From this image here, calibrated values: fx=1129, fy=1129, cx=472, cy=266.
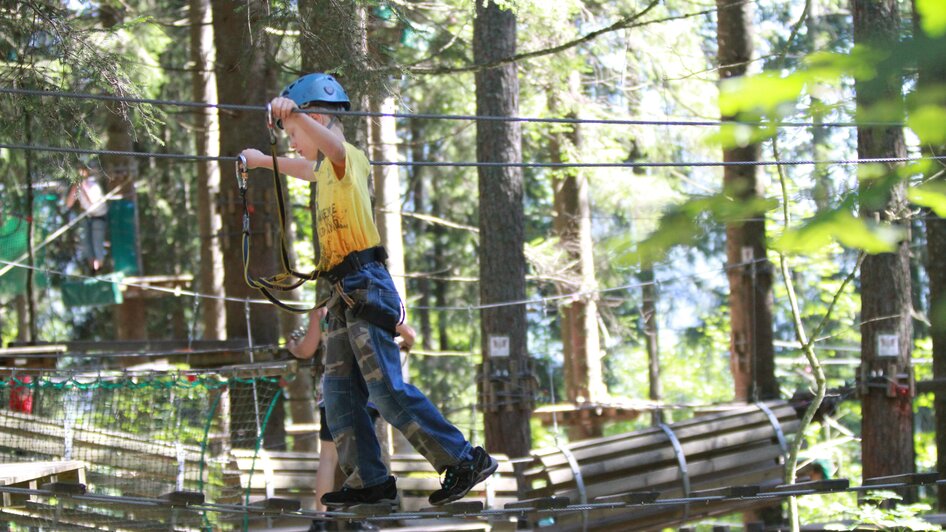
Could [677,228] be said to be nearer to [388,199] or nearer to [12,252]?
[388,199]

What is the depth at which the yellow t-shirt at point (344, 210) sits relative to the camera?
4.04 m

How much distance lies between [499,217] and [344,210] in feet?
17.4

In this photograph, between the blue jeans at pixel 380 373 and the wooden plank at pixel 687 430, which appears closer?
the blue jeans at pixel 380 373

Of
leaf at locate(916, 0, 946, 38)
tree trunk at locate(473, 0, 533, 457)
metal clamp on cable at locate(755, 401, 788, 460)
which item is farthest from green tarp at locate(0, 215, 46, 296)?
leaf at locate(916, 0, 946, 38)

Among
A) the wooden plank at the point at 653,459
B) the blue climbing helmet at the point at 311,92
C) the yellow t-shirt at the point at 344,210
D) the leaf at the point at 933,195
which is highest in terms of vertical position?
the blue climbing helmet at the point at 311,92

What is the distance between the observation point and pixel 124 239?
1313cm

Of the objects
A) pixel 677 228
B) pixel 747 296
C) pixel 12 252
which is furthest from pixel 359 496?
pixel 12 252

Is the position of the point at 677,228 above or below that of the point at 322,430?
above

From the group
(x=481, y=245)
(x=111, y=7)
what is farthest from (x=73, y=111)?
(x=111, y=7)

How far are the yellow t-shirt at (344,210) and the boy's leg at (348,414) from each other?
10.5 inches

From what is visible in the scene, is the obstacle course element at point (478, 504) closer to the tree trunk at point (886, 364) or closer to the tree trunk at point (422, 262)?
the tree trunk at point (886, 364)

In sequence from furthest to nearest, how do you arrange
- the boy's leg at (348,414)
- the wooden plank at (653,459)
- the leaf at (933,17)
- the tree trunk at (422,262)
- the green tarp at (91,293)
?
the tree trunk at (422,262) → the green tarp at (91,293) → the wooden plank at (653,459) → the boy's leg at (348,414) → the leaf at (933,17)

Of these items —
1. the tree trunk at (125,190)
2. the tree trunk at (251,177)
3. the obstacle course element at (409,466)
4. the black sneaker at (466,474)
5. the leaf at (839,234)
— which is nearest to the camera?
the leaf at (839,234)

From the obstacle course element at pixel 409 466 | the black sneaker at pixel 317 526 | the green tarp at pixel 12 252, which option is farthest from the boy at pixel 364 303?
the green tarp at pixel 12 252
